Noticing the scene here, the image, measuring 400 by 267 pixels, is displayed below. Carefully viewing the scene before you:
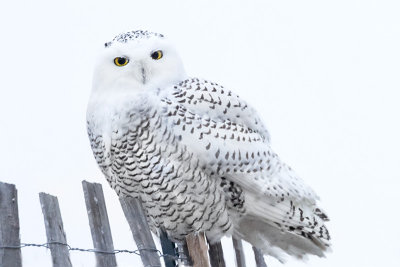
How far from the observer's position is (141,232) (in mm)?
3531

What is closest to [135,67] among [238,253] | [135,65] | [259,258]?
[135,65]

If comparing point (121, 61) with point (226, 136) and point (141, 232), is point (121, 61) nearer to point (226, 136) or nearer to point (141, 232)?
point (226, 136)

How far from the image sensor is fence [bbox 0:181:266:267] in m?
2.88

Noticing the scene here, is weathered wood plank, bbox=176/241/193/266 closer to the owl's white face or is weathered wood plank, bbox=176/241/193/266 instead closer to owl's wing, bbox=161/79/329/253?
owl's wing, bbox=161/79/329/253

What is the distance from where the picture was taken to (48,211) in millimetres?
3045

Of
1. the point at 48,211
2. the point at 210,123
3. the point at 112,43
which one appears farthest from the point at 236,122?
the point at 48,211

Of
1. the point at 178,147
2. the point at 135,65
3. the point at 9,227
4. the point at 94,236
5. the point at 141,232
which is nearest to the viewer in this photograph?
the point at 9,227

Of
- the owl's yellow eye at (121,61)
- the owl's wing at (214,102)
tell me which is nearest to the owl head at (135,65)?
the owl's yellow eye at (121,61)

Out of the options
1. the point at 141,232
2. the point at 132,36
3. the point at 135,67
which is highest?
the point at 132,36

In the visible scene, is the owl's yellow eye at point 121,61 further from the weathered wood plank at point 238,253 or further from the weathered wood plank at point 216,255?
the weathered wood plank at point 238,253

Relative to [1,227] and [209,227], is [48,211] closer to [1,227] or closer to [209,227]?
[1,227]

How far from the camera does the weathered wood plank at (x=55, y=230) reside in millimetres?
2996

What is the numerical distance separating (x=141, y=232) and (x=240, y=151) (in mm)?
796

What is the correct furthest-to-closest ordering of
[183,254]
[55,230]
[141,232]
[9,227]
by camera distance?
1. [183,254]
2. [141,232]
3. [55,230]
4. [9,227]
